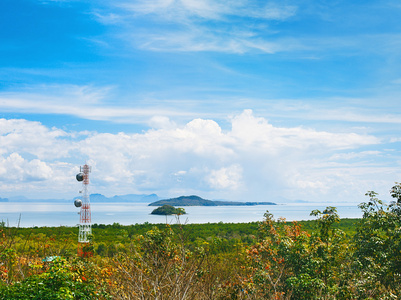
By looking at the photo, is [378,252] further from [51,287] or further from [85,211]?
[85,211]

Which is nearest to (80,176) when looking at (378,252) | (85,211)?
(85,211)

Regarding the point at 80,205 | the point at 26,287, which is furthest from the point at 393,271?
the point at 80,205

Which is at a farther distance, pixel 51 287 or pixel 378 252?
pixel 378 252

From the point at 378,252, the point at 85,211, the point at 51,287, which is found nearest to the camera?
the point at 51,287

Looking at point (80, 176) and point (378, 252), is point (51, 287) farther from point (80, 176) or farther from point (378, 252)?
point (80, 176)

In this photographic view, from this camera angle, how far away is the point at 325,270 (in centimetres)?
1088

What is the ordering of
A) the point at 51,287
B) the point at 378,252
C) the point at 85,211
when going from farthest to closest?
the point at 85,211, the point at 378,252, the point at 51,287

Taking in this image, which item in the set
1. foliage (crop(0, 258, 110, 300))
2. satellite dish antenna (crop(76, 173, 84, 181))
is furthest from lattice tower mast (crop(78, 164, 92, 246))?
foliage (crop(0, 258, 110, 300))

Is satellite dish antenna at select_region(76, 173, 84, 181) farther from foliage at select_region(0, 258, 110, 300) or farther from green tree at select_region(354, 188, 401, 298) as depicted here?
green tree at select_region(354, 188, 401, 298)

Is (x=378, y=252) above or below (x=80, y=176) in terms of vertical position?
below

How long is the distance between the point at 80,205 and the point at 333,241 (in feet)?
80.9

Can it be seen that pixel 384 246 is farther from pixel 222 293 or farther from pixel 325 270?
pixel 222 293

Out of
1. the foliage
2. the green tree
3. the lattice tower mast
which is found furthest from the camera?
the lattice tower mast

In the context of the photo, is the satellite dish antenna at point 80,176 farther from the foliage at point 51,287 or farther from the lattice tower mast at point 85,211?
the foliage at point 51,287
